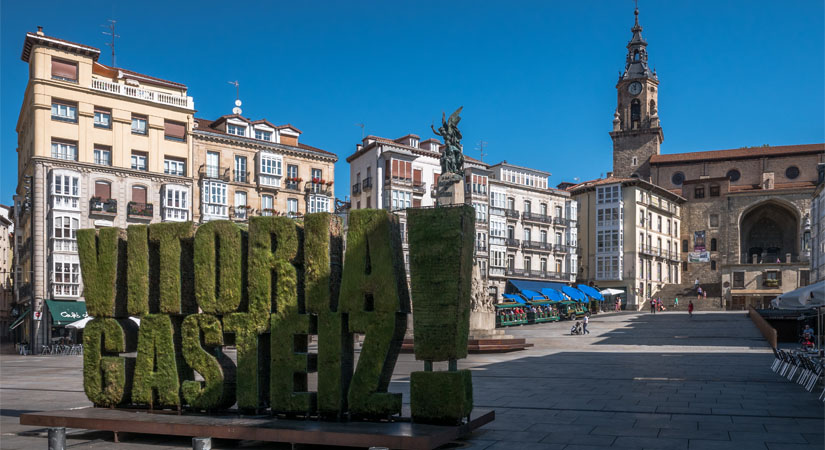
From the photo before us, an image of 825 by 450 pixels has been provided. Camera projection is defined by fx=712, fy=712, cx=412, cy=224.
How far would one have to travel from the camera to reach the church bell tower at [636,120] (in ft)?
318

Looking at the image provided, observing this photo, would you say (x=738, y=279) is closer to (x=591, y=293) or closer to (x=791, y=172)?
(x=791, y=172)

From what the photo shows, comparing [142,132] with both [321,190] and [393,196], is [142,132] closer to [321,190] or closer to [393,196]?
[321,190]

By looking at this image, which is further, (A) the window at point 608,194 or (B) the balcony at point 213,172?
(A) the window at point 608,194

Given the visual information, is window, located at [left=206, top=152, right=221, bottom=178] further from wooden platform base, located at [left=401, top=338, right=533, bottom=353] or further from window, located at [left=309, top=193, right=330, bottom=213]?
wooden platform base, located at [left=401, top=338, right=533, bottom=353]

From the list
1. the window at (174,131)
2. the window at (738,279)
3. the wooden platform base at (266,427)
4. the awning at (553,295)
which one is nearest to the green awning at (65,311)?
the window at (174,131)

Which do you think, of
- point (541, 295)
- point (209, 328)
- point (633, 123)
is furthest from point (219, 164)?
point (633, 123)

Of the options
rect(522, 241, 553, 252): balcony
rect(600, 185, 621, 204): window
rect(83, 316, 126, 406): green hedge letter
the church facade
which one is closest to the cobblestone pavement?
rect(83, 316, 126, 406): green hedge letter

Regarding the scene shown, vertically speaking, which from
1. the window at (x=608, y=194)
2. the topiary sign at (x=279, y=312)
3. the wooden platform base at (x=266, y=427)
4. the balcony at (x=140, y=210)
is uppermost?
the window at (x=608, y=194)

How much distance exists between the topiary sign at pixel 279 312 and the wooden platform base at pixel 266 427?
328 millimetres

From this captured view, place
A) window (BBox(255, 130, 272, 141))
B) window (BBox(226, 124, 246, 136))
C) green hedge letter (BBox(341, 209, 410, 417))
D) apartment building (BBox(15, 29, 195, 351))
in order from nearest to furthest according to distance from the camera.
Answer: green hedge letter (BBox(341, 209, 410, 417)), apartment building (BBox(15, 29, 195, 351)), window (BBox(226, 124, 246, 136)), window (BBox(255, 130, 272, 141))

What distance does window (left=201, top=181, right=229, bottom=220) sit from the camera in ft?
170

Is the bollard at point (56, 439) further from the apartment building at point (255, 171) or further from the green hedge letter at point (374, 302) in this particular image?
the apartment building at point (255, 171)

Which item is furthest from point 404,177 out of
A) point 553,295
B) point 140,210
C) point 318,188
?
point 140,210

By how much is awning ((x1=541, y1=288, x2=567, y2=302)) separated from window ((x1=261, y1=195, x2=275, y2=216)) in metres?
22.7
